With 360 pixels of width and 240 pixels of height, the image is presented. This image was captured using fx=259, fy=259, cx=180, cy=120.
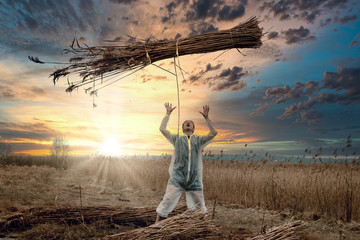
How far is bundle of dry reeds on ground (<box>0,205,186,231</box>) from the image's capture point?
16.0ft

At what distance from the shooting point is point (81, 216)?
5094 millimetres

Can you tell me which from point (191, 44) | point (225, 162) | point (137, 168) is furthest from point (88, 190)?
point (191, 44)

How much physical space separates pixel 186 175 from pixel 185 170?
0.08m

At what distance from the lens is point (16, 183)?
29.3 feet

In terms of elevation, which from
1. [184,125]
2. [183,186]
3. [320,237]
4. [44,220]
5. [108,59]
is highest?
[108,59]


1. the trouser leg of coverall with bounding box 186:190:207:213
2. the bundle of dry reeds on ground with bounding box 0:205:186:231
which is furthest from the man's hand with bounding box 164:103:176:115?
the bundle of dry reeds on ground with bounding box 0:205:186:231

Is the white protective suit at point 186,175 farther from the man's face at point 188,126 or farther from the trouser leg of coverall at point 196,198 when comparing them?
the man's face at point 188,126

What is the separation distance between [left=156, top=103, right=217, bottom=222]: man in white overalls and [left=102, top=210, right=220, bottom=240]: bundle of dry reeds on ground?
44 centimetres

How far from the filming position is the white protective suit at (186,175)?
12.8ft

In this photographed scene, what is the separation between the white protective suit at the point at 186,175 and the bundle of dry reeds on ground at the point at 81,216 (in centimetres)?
162

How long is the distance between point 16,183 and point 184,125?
7.73 m

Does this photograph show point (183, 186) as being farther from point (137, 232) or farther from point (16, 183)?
point (16, 183)

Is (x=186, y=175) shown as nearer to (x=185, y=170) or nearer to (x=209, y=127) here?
(x=185, y=170)

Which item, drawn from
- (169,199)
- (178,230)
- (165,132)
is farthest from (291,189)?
(178,230)
